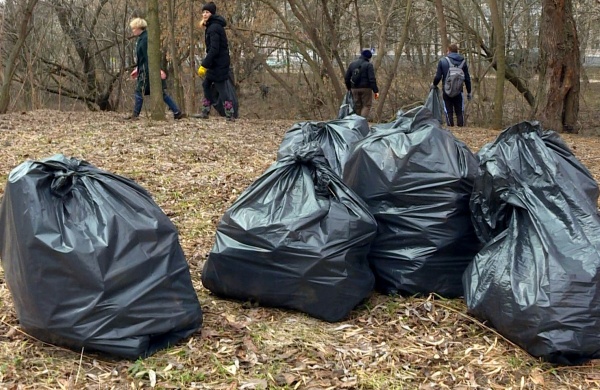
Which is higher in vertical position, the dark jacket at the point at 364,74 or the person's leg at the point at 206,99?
the dark jacket at the point at 364,74

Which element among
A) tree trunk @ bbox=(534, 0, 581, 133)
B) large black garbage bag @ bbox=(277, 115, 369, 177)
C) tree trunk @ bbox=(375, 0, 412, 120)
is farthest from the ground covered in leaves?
tree trunk @ bbox=(375, 0, 412, 120)

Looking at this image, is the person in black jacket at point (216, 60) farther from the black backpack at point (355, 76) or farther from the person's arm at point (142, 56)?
the black backpack at point (355, 76)

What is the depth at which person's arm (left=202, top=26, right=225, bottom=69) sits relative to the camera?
864 cm

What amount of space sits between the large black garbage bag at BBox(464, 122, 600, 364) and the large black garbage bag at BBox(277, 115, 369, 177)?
118cm

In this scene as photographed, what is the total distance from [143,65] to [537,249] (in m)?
7.47

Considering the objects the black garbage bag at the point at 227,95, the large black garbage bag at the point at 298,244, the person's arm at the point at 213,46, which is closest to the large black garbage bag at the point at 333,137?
the large black garbage bag at the point at 298,244

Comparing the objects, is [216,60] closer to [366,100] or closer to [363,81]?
[363,81]

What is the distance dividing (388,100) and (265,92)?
4269mm

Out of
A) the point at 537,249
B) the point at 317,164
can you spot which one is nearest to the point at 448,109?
the point at 317,164

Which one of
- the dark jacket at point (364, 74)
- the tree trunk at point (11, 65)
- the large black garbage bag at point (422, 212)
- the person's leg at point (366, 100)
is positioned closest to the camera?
the large black garbage bag at point (422, 212)

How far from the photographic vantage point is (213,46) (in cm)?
869

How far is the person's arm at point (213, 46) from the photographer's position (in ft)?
28.3

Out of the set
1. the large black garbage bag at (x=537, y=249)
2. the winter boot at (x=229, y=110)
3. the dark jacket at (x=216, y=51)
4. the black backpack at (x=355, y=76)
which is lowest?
the large black garbage bag at (x=537, y=249)

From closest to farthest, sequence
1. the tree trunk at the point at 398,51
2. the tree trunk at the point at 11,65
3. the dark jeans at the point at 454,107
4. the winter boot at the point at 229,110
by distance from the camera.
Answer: the winter boot at the point at 229,110 < the tree trunk at the point at 11,65 < the dark jeans at the point at 454,107 < the tree trunk at the point at 398,51
